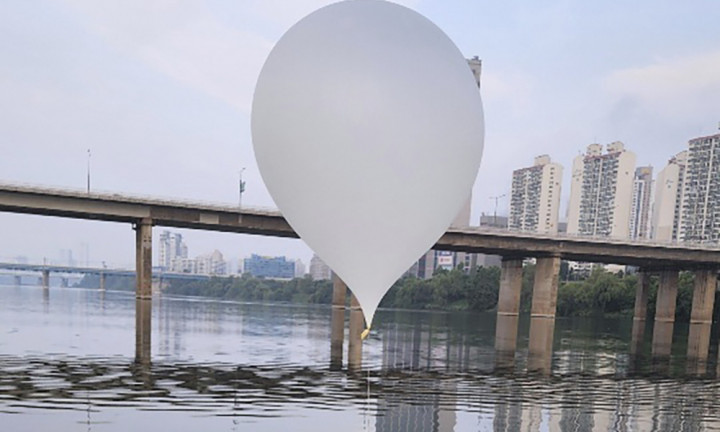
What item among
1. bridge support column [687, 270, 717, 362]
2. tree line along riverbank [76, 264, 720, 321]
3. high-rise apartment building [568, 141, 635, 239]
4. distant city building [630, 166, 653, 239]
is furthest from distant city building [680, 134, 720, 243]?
bridge support column [687, 270, 717, 362]

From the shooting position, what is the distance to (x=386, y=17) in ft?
23.4

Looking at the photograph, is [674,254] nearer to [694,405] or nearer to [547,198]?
[694,405]

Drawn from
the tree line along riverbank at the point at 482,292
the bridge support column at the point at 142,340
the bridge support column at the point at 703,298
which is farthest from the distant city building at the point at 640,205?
the bridge support column at the point at 142,340

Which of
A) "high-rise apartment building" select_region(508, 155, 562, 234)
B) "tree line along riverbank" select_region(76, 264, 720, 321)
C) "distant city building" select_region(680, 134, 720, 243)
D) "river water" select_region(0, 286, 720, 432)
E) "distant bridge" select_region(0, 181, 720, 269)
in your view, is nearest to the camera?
"river water" select_region(0, 286, 720, 432)

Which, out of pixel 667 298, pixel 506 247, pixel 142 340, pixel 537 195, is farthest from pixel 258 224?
pixel 537 195

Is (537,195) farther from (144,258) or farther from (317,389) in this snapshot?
(317,389)

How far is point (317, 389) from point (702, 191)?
126 m

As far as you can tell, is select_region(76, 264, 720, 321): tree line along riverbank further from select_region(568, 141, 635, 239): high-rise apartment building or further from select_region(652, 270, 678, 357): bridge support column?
select_region(568, 141, 635, 239): high-rise apartment building

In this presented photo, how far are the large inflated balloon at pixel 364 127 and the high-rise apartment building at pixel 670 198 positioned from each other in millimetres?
137624

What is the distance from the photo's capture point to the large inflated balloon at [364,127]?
22.4 feet

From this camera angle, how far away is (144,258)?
5150cm

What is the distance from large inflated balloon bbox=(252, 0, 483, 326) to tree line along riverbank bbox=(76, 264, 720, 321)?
79.0 m

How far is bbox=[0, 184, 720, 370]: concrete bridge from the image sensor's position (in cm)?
4889

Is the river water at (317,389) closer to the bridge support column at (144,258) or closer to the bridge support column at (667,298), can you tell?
the bridge support column at (144,258)
